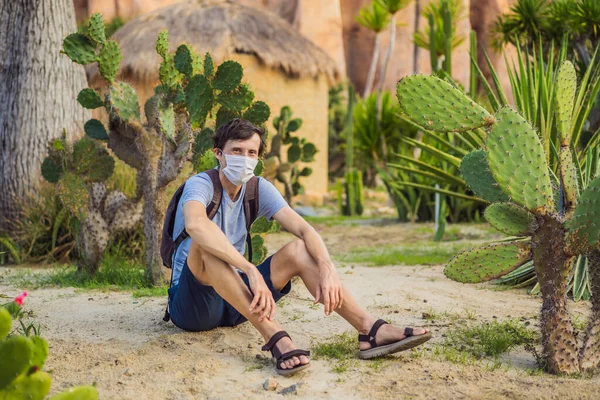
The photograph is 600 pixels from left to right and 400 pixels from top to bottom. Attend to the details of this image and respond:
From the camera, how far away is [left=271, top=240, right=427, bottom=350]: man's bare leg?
2988 millimetres

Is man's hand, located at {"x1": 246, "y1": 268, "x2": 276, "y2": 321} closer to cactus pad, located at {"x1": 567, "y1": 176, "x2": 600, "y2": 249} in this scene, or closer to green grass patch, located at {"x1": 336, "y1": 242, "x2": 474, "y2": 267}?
cactus pad, located at {"x1": 567, "y1": 176, "x2": 600, "y2": 249}

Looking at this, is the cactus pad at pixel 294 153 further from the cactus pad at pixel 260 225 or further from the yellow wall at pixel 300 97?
the cactus pad at pixel 260 225

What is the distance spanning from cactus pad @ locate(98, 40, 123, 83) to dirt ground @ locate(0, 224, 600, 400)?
4.25 feet

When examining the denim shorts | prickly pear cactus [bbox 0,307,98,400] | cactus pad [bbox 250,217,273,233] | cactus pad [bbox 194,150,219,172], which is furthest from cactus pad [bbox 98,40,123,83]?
prickly pear cactus [bbox 0,307,98,400]

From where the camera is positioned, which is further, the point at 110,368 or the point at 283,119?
the point at 283,119

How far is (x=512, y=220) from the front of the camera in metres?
2.95

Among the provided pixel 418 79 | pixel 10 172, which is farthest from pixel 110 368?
pixel 10 172

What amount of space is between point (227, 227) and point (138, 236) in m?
2.62

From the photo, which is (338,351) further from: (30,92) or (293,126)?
(293,126)

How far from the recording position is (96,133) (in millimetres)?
4730

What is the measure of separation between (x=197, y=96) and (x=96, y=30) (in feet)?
2.31

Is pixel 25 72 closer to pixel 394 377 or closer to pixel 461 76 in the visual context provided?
pixel 394 377

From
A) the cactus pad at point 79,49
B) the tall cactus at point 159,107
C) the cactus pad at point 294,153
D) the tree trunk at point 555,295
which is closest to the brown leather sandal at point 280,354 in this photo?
the tree trunk at point 555,295

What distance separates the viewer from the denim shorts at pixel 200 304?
3.08 metres
